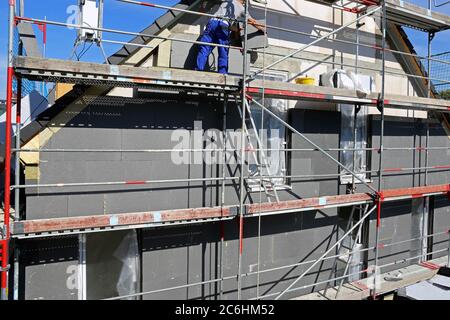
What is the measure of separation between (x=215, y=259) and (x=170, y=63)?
9.82ft

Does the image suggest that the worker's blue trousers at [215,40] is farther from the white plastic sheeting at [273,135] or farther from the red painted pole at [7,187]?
the red painted pole at [7,187]

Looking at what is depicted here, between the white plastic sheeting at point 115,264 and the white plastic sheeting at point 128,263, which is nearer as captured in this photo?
the white plastic sheeting at point 115,264

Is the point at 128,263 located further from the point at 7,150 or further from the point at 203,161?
the point at 7,150

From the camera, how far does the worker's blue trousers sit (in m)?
5.25

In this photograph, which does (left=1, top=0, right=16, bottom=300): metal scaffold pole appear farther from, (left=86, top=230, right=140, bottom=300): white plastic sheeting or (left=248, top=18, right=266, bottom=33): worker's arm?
(left=248, top=18, right=266, bottom=33): worker's arm

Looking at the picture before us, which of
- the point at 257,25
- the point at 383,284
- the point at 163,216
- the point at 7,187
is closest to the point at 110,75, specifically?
the point at 7,187

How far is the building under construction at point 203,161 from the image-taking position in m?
4.44

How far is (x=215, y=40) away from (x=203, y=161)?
1781 mm

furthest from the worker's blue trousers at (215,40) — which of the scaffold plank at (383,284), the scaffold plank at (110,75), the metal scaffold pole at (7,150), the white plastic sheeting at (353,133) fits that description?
the scaffold plank at (383,284)

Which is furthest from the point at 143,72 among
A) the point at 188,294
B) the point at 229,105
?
the point at 188,294

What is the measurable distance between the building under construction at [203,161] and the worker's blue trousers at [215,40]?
20cm

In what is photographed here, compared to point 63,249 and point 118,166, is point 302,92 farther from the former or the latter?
point 63,249

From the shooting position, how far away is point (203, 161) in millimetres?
5453

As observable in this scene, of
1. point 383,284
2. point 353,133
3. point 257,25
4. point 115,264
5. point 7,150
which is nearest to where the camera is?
point 7,150
